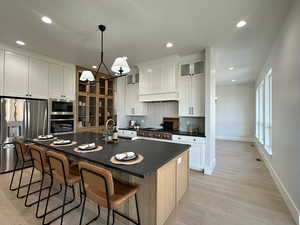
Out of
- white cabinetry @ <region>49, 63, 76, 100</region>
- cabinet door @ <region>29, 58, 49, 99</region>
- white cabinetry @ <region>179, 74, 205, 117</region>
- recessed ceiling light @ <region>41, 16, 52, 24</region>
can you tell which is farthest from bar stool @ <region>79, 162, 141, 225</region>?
white cabinetry @ <region>49, 63, 76, 100</region>

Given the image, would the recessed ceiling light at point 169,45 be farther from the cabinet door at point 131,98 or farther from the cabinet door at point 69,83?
the cabinet door at point 69,83

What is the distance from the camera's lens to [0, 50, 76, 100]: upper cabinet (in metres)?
3.21

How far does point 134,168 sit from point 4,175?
3667 mm

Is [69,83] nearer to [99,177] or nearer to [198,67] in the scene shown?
[198,67]

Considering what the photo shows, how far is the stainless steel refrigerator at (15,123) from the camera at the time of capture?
317 centimetres

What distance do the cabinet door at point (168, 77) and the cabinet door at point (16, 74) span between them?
138 inches

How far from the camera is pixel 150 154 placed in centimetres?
185

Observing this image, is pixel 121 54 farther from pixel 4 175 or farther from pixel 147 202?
pixel 4 175

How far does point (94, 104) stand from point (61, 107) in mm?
1208

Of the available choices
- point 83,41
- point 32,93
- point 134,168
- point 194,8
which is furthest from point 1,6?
point 134,168

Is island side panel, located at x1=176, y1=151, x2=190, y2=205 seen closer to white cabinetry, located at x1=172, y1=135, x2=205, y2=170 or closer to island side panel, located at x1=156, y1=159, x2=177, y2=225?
island side panel, located at x1=156, y1=159, x2=177, y2=225

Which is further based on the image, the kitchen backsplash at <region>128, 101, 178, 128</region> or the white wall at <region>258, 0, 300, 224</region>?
the kitchen backsplash at <region>128, 101, 178, 128</region>

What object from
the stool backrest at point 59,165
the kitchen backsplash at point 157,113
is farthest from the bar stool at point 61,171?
the kitchen backsplash at point 157,113

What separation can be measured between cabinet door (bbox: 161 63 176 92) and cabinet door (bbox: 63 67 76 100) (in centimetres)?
284
